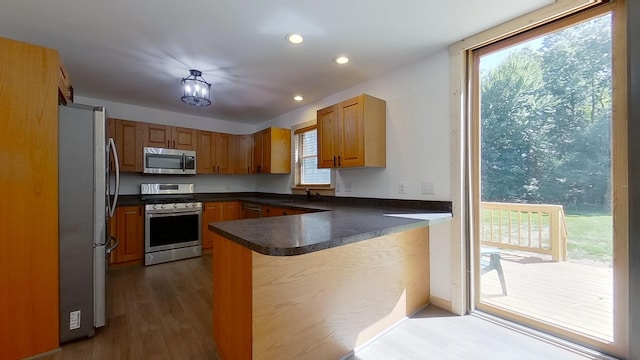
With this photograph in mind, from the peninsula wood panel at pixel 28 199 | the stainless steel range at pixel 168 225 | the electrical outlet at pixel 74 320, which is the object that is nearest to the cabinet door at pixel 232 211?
the stainless steel range at pixel 168 225

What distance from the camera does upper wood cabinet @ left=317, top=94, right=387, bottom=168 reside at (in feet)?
9.46

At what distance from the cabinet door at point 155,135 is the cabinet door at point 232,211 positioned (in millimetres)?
1369

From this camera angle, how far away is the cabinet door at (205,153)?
4.72m

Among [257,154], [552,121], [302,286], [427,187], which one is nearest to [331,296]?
[302,286]

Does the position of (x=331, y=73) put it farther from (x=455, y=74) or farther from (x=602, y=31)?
(x=602, y=31)

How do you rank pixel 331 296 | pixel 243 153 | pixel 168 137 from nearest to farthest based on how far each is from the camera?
pixel 331 296
pixel 168 137
pixel 243 153

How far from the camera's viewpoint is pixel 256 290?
1.37m

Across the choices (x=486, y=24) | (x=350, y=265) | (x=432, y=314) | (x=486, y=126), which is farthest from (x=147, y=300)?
(x=486, y=24)

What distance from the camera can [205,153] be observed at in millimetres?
4801

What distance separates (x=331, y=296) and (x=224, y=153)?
3.99 metres

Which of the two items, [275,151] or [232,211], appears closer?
[275,151]

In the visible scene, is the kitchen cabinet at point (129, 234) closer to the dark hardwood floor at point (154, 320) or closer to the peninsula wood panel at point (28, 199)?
the dark hardwood floor at point (154, 320)

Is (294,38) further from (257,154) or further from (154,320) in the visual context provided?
(257,154)

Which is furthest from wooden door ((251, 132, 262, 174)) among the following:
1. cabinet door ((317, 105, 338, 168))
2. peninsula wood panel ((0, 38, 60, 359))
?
peninsula wood panel ((0, 38, 60, 359))
